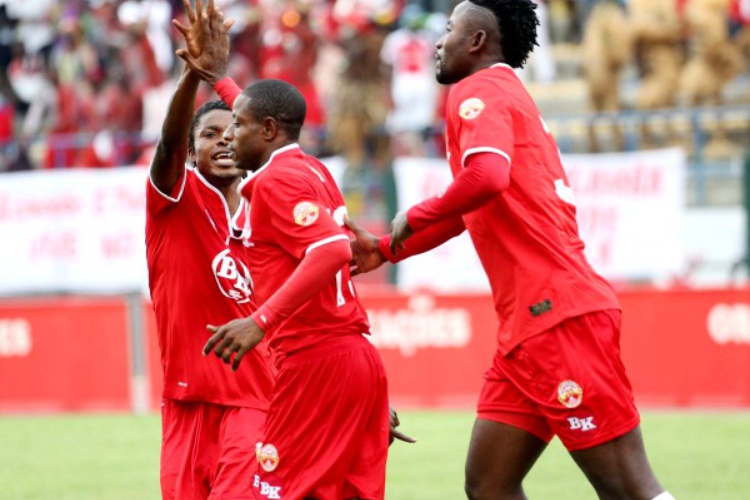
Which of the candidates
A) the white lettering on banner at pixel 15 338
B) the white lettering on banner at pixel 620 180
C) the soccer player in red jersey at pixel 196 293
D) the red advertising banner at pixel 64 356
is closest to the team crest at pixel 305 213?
the soccer player in red jersey at pixel 196 293

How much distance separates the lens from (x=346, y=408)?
5973mm

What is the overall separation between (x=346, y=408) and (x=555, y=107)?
1431 cm

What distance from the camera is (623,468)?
20.0ft

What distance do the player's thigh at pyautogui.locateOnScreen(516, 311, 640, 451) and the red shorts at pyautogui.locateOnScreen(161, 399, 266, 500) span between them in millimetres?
1250

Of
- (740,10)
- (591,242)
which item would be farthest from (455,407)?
(740,10)

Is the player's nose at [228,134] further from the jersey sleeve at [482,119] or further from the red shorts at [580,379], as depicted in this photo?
the red shorts at [580,379]

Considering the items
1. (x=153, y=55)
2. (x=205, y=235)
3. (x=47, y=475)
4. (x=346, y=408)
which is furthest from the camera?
(x=153, y=55)

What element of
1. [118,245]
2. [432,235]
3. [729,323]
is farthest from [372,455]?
[118,245]

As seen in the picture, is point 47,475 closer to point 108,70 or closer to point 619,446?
point 619,446

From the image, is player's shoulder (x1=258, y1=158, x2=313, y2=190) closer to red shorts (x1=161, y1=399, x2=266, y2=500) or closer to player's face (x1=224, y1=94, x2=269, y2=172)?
player's face (x1=224, y1=94, x2=269, y2=172)

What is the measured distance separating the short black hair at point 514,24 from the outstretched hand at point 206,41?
114 cm

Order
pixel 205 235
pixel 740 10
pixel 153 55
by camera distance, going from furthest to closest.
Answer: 1. pixel 153 55
2. pixel 740 10
3. pixel 205 235

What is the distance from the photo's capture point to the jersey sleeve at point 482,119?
5938 millimetres

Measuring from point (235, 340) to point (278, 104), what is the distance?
1030 mm
